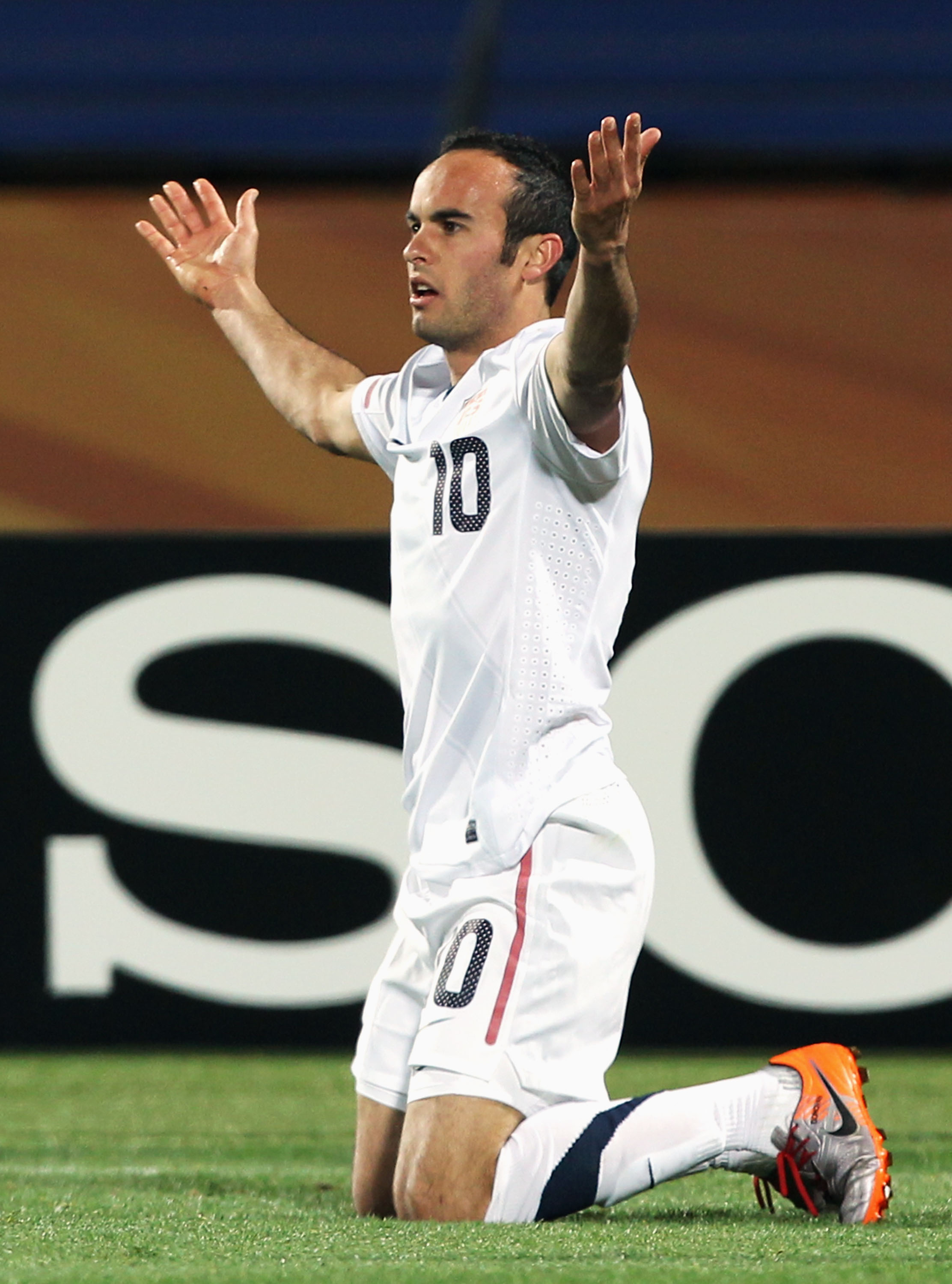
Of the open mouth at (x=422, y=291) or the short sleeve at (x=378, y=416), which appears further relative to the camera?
the short sleeve at (x=378, y=416)

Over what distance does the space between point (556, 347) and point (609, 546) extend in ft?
1.37

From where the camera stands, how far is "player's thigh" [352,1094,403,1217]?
3.44 metres

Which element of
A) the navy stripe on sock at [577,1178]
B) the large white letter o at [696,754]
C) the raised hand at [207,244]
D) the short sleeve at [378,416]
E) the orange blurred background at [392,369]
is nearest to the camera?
the navy stripe on sock at [577,1178]

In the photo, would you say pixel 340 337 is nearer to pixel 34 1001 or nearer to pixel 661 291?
pixel 661 291

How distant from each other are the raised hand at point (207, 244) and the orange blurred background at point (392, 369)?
291cm

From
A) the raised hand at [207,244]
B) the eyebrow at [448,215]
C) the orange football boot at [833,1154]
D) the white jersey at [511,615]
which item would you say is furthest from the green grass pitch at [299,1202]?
the raised hand at [207,244]

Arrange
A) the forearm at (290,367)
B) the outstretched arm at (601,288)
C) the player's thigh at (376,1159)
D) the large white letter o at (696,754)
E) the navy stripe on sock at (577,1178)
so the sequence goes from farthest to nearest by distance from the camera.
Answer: the large white letter o at (696,754) → the forearm at (290,367) → the player's thigh at (376,1159) → the navy stripe on sock at (577,1178) → the outstretched arm at (601,288)

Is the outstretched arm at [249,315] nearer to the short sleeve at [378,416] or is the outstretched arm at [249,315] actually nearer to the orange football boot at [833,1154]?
the short sleeve at [378,416]

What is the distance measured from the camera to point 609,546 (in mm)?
3389

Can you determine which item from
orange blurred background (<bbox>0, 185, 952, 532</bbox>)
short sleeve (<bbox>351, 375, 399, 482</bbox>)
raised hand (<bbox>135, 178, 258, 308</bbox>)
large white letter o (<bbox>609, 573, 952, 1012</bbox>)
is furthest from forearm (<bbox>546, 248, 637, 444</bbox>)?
orange blurred background (<bbox>0, 185, 952, 532</bbox>)

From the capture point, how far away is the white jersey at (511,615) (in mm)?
3316

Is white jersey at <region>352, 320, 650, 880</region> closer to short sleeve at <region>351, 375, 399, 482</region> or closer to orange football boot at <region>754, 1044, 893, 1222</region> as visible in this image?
short sleeve at <region>351, 375, 399, 482</region>

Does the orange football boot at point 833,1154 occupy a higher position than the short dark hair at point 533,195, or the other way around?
the short dark hair at point 533,195

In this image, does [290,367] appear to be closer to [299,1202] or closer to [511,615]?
[511,615]
